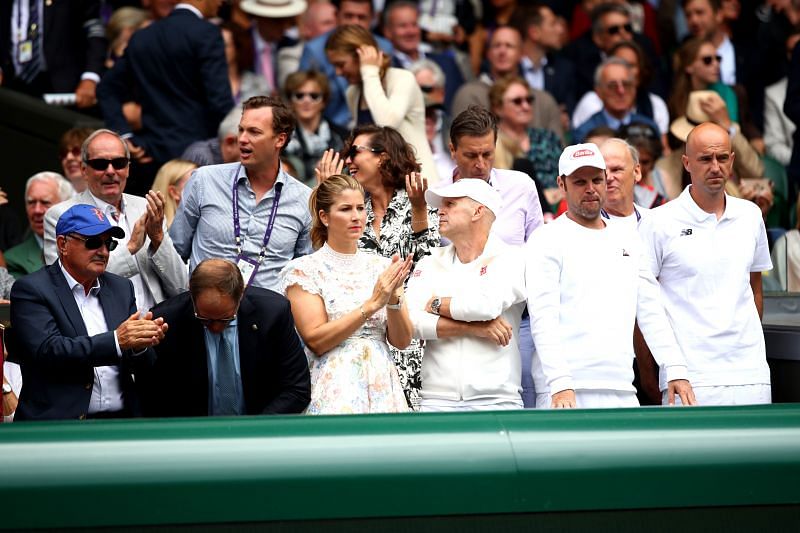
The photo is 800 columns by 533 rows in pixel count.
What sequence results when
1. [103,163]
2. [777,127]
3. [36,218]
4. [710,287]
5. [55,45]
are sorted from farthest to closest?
[777,127] → [55,45] → [36,218] → [103,163] → [710,287]

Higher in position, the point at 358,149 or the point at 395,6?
the point at 395,6

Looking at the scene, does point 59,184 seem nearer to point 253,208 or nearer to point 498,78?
point 253,208

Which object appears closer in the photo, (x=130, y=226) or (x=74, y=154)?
(x=130, y=226)

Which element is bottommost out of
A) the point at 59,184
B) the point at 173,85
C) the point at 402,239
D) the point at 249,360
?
the point at 249,360

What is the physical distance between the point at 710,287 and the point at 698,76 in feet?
16.4

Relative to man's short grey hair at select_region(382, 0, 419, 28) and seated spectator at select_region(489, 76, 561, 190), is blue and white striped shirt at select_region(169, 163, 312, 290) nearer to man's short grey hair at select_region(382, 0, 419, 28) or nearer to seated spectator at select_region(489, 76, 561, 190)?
seated spectator at select_region(489, 76, 561, 190)

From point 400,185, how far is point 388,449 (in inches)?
103

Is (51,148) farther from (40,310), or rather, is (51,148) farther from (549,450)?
(549,450)

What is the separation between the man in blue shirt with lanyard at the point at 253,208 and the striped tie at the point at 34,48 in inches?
180

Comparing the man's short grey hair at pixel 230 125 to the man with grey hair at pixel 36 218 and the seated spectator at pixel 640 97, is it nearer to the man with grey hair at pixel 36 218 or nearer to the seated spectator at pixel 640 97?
the man with grey hair at pixel 36 218

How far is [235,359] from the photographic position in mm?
5656

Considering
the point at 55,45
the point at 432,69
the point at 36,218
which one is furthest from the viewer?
the point at 55,45

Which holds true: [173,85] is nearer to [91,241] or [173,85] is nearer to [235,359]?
[91,241]

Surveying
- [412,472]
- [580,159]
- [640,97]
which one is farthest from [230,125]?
[412,472]
